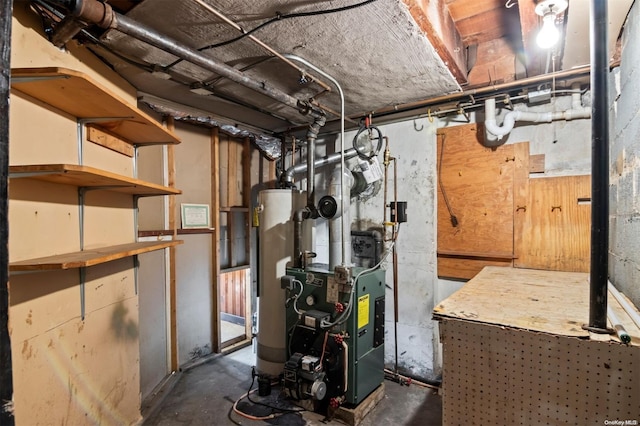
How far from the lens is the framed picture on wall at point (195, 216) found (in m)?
2.87

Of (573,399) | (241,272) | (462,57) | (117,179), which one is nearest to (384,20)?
(462,57)

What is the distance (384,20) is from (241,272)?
2.98 meters

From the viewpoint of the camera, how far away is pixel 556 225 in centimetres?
219

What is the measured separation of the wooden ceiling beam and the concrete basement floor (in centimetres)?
243

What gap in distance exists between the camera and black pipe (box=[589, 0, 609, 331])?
0.93 metres

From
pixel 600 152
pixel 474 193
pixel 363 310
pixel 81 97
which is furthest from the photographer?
pixel 474 193

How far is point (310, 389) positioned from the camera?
2.06 meters

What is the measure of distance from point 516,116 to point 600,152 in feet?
4.93

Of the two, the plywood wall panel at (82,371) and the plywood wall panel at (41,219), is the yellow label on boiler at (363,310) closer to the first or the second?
the plywood wall panel at (82,371)

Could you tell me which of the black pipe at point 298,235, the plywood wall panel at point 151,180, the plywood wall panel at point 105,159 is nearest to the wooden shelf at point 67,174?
the plywood wall panel at point 105,159

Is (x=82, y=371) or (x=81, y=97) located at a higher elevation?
(x=81, y=97)

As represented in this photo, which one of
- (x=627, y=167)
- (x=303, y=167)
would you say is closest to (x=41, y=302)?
(x=303, y=167)

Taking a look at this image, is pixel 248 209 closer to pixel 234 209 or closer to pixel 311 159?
pixel 234 209

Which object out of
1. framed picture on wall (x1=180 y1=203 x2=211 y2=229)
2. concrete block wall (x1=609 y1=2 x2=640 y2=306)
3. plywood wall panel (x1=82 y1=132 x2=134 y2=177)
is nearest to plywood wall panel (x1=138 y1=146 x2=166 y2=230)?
framed picture on wall (x1=180 y1=203 x2=211 y2=229)
